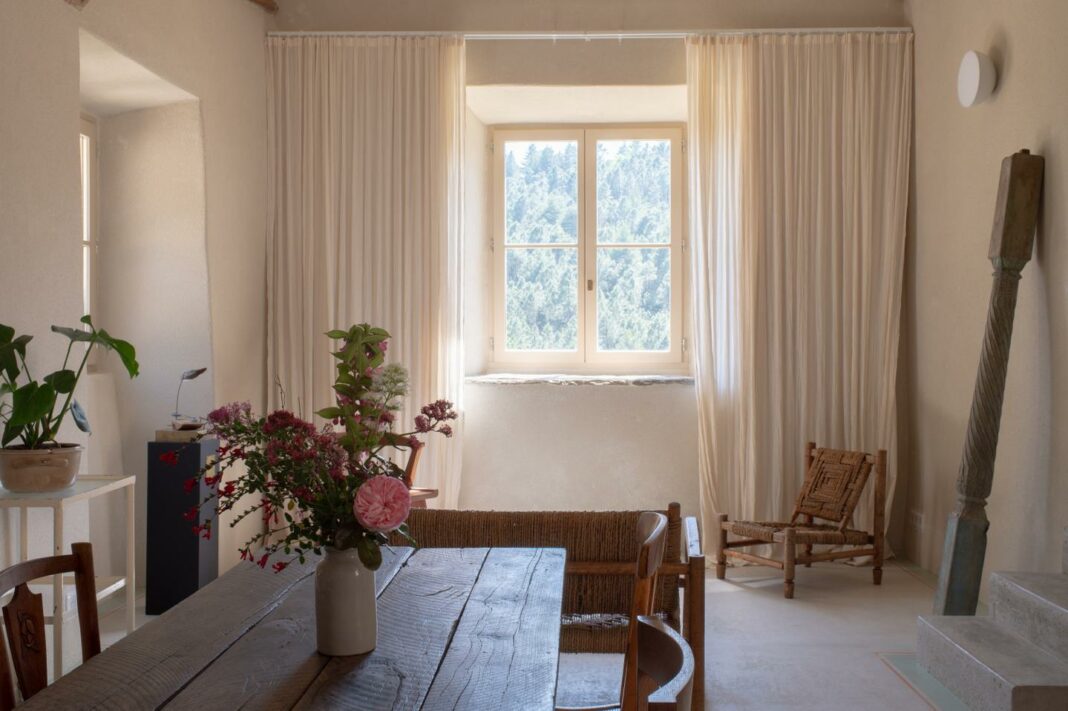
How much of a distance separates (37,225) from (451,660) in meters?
2.57

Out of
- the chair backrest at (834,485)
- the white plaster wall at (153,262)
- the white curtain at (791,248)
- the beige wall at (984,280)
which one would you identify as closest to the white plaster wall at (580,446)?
the white curtain at (791,248)

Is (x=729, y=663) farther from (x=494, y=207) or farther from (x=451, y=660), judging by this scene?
(x=494, y=207)

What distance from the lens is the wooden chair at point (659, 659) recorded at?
1.57 m

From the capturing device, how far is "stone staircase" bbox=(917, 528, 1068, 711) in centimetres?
307

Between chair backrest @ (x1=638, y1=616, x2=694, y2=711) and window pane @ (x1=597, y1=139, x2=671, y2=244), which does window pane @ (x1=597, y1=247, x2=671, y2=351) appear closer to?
window pane @ (x1=597, y1=139, x2=671, y2=244)

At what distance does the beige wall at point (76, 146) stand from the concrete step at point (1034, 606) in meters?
3.37

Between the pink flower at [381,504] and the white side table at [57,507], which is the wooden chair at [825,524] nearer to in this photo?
the white side table at [57,507]

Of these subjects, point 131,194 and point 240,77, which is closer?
point 131,194

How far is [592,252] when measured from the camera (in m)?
6.45

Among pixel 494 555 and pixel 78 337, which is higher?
pixel 78 337

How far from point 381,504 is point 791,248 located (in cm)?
433

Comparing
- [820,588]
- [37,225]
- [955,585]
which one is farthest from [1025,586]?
[37,225]

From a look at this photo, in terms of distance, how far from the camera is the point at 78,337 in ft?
11.0

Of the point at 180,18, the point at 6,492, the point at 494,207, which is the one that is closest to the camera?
the point at 6,492
